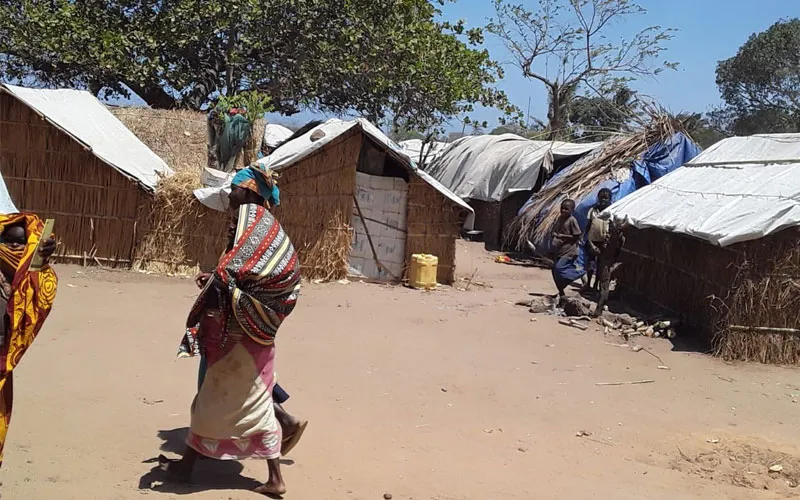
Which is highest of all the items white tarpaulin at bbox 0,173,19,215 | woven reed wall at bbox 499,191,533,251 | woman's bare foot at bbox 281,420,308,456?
woven reed wall at bbox 499,191,533,251

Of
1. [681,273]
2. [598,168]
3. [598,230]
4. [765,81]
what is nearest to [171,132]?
[598,168]

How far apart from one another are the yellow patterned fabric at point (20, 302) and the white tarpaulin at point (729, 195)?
6.51 m

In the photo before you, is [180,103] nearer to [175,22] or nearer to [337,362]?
[175,22]

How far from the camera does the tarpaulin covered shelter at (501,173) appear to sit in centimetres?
1727

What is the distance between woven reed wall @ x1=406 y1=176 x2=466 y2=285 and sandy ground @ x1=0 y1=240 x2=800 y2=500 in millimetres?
2584

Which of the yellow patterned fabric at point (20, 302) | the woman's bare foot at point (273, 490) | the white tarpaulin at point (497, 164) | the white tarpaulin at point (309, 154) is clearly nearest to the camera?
the yellow patterned fabric at point (20, 302)

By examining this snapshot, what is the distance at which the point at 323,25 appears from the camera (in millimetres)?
16703

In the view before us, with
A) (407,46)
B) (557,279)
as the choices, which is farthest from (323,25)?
(557,279)

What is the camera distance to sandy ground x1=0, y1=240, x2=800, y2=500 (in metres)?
4.22

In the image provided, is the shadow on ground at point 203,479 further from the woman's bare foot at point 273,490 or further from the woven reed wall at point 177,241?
the woven reed wall at point 177,241

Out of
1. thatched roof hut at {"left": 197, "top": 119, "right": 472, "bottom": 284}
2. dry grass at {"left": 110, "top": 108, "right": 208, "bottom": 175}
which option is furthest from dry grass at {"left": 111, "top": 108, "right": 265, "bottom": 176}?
thatched roof hut at {"left": 197, "top": 119, "right": 472, "bottom": 284}

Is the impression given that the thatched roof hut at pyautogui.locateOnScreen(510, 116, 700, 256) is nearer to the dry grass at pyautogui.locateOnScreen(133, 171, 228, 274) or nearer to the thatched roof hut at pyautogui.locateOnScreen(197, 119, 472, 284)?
the thatched roof hut at pyautogui.locateOnScreen(197, 119, 472, 284)

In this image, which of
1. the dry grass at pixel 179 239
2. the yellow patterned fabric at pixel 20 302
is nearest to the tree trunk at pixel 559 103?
the dry grass at pixel 179 239

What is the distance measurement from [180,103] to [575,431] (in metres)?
15.2
